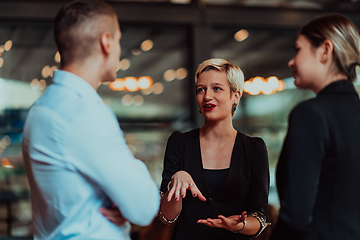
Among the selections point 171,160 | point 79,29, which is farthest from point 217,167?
point 79,29

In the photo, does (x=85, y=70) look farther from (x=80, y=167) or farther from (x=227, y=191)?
(x=227, y=191)

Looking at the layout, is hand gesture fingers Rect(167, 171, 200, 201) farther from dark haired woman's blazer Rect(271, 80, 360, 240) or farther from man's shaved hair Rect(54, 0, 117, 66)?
man's shaved hair Rect(54, 0, 117, 66)

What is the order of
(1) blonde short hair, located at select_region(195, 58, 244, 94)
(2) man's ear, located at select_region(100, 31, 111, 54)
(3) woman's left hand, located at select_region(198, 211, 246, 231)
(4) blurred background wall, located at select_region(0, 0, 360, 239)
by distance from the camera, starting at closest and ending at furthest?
(2) man's ear, located at select_region(100, 31, 111, 54) < (3) woman's left hand, located at select_region(198, 211, 246, 231) < (1) blonde short hair, located at select_region(195, 58, 244, 94) < (4) blurred background wall, located at select_region(0, 0, 360, 239)

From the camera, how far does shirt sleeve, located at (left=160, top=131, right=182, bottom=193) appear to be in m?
1.73

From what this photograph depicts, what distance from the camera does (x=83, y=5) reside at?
115cm

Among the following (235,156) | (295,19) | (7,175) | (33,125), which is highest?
(295,19)

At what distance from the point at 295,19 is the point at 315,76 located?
374 cm

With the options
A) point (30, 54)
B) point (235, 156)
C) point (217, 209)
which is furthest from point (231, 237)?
point (30, 54)

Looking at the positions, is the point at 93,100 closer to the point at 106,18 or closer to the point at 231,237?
the point at 106,18

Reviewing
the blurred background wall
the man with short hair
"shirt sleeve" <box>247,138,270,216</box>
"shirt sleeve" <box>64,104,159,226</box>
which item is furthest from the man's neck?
the blurred background wall

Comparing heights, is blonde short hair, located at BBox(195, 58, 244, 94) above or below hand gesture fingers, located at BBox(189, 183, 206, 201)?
above

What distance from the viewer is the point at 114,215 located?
43.6 inches

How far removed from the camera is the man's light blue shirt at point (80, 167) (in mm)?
1043

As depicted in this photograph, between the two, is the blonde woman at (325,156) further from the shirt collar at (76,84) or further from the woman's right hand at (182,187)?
the shirt collar at (76,84)
